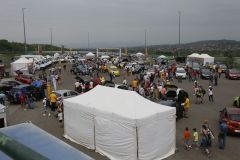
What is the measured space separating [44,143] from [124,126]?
5447 mm

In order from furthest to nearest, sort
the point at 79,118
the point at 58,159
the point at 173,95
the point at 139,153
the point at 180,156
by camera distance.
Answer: the point at 173,95 → the point at 79,118 → the point at 180,156 → the point at 139,153 → the point at 58,159

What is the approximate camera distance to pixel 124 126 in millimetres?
11305

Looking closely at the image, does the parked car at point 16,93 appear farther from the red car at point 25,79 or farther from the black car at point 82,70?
the black car at point 82,70

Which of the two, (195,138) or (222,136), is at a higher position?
(222,136)

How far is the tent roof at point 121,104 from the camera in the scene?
1159 centimetres

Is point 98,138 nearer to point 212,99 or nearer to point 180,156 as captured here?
point 180,156

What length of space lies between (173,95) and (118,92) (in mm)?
8755

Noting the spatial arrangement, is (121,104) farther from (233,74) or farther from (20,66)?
(20,66)

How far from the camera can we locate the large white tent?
36.9 ft

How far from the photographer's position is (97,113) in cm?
1247

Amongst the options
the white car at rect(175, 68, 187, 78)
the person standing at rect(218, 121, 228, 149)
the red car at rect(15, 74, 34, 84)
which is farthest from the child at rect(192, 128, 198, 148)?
the white car at rect(175, 68, 187, 78)

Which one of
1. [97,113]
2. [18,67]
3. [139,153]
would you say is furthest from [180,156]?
[18,67]

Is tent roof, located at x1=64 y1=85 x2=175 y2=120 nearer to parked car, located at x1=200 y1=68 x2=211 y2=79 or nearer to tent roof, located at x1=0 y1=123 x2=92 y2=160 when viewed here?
tent roof, located at x1=0 y1=123 x2=92 y2=160

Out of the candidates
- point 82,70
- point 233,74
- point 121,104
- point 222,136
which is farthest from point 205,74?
point 121,104
